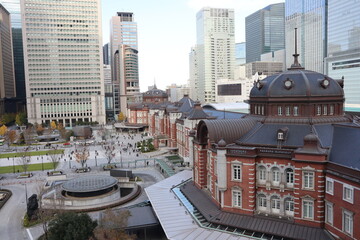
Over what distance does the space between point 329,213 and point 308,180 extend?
357cm

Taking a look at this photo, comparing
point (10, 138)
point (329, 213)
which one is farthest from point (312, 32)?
point (329, 213)

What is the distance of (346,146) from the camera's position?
111 ft

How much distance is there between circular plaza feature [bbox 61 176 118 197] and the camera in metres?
51.0

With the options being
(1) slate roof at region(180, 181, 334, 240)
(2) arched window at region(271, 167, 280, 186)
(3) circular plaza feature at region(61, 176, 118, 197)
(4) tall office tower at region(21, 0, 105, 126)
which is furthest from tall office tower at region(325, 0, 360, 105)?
(4) tall office tower at region(21, 0, 105, 126)

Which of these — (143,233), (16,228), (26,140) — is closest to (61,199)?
(16,228)

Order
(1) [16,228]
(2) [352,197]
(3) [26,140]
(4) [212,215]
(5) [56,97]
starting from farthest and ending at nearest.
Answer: (5) [56,97]
(3) [26,140]
(1) [16,228]
(4) [212,215]
(2) [352,197]

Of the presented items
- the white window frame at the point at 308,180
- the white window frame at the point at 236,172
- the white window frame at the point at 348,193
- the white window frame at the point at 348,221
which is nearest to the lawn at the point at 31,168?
the white window frame at the point at 236,172

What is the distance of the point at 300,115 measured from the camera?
39.8m

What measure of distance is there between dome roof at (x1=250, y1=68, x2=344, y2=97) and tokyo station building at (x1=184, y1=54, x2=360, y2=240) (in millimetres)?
113

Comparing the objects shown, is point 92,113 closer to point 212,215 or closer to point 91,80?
point 91,80

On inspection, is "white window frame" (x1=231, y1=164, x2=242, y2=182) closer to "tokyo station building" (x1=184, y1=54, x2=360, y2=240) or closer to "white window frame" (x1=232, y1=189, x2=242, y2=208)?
"tokyo station building" (x1=184, y1=54, x2=360, y2=240)

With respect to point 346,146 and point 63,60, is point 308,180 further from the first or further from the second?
point 63,60

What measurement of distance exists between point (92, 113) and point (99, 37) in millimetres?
38947

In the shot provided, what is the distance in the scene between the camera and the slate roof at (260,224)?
3167 cm
